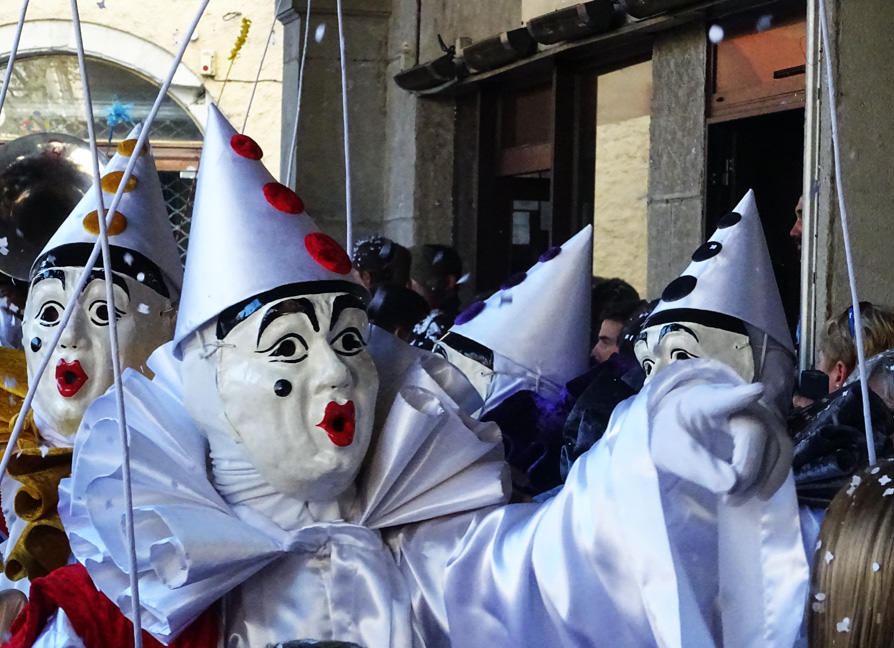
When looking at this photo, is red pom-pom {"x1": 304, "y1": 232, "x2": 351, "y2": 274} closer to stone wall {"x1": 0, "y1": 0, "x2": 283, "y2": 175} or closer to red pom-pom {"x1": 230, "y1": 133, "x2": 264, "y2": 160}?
red pom-pom {"x1": 230, "y1": 133, "x2": 264, "y2": 160}

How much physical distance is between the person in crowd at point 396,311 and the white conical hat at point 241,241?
220 cm

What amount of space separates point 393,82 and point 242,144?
5.01m

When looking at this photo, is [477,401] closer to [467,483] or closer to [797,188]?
[467,483]

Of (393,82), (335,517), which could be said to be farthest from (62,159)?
(393,82)

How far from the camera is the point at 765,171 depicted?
5.30 meters

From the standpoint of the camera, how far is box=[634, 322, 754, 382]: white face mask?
2.86 m

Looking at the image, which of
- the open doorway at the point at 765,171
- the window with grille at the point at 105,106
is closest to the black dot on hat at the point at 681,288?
the open doorway at the point at 765,171

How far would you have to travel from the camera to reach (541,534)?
2246mm

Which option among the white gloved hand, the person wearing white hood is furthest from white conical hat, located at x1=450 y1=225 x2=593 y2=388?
the white gloved hand

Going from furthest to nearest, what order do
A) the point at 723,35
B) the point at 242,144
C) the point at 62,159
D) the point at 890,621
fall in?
the point at 723,35
the point at 62,159
the point at 242,144
the point at 890,621

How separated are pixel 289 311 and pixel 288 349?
0.07m

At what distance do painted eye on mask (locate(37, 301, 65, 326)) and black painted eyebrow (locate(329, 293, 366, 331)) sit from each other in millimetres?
776

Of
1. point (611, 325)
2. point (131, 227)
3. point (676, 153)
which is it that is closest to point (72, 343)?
point (131, 227)

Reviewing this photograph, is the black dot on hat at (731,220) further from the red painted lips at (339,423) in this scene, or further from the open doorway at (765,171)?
the open doorway at (765,171)
